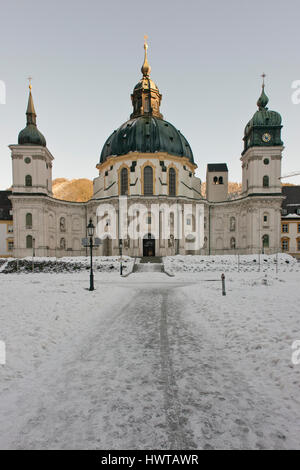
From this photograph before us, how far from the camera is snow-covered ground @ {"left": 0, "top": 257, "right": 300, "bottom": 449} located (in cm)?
312

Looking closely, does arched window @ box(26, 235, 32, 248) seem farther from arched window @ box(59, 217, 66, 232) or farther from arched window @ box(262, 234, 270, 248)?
arched window @ box(262, 234, 270, 248)

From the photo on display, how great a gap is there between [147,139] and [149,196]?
1207cm

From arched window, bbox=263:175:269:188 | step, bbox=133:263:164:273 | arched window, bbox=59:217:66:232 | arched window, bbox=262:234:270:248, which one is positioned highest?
arched window, bbox=263:175:269:188

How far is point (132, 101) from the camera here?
55.7 metres

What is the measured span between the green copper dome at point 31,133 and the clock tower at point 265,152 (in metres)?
39.3

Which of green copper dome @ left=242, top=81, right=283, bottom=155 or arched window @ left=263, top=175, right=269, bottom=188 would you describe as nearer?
green copper dome @ left=242, top=81, right=283, bottom=155

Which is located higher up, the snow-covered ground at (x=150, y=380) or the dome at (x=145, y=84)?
the dome at (x=145, y=84)

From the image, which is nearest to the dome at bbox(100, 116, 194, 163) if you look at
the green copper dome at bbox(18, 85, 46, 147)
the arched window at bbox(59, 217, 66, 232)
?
the green copper dome at bbox(18, 85, 46, 147)

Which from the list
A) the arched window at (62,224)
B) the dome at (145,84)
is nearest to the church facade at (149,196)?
the arched window at (62,224)

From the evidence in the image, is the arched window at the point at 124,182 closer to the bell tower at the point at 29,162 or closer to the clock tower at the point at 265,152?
the bell tower at the point at 29,162

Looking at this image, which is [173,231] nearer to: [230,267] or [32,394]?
[230,267]

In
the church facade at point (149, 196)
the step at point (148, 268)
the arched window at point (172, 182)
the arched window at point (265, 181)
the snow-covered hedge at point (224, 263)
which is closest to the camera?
the step at point (148, 268)

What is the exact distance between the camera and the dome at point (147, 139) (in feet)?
145

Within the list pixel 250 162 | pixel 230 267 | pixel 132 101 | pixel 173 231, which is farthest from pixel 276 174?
pixel 132 101
